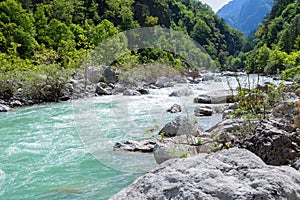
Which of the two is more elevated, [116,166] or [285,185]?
[285,185]

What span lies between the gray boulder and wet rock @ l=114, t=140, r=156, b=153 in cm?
425

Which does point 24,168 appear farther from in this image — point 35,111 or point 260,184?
point 35,111

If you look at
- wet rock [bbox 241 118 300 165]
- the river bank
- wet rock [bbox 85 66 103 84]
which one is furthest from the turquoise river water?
wet rock [bbox 85 66 103 84]

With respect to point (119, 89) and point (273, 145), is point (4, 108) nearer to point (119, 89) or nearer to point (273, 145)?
point (119, 89)

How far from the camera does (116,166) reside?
573 centimetres

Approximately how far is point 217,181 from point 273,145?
5.90ft

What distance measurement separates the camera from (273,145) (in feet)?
11.8

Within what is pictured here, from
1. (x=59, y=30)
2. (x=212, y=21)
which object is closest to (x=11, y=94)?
(x=59, y=30)

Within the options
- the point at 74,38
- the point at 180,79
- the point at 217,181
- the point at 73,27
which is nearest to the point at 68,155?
the point at 217,181

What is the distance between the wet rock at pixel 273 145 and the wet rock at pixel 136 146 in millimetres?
3089

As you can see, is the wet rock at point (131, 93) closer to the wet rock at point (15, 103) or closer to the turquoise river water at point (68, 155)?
the turquoise river water at point (68, 155)

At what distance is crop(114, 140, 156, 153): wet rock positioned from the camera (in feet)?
21.8

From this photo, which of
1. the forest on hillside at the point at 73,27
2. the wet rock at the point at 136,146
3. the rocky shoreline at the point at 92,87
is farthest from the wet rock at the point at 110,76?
the wet rock at the point at 136,146

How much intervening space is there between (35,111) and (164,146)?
8.74 meters
